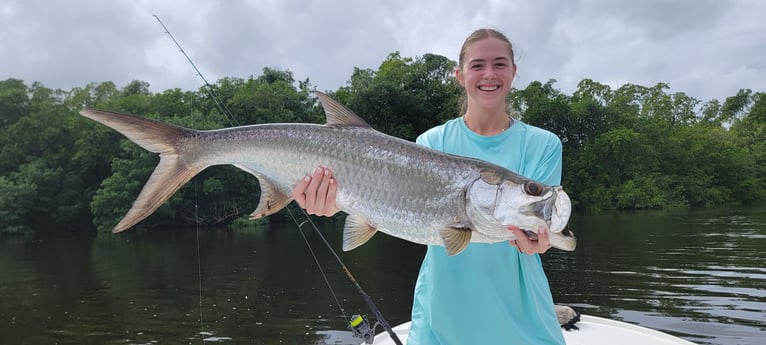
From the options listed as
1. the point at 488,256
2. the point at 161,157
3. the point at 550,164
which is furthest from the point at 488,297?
the point at 161,157

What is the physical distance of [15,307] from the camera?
16.6 m

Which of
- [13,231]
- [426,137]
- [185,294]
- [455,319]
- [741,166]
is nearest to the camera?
[455,319]

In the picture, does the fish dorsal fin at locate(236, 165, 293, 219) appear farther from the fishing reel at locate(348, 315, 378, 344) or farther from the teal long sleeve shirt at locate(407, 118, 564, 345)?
the fishing reel at locate(348, 315, 378, 344)

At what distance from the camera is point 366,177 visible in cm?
290

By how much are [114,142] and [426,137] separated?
5402 cm

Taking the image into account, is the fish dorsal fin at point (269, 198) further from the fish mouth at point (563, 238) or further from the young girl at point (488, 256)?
the fish mouth at point (563, 238)

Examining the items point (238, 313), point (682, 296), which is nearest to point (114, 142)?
point (238, 313)

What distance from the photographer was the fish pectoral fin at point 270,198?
3104 mm

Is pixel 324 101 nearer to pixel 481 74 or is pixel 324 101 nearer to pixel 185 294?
pixel 481 74

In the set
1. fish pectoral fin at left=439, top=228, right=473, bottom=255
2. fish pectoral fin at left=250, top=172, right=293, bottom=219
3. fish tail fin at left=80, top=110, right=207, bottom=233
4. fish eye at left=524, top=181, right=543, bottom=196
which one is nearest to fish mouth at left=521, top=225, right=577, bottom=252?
fish eye at left=524, top=181, right=543, bottom=196

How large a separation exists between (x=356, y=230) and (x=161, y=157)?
1154 mm

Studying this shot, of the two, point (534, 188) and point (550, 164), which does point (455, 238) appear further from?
point (550, 164)

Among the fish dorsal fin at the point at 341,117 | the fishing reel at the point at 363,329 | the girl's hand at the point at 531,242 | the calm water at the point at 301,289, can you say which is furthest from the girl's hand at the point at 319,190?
the calm water at the point at 301,289

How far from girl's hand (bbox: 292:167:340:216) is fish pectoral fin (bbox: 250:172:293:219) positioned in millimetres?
185
